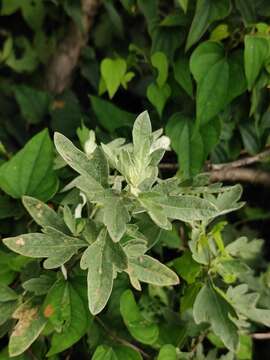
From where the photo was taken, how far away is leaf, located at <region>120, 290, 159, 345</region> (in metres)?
1.04

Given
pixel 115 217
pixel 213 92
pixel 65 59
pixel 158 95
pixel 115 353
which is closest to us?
pixel 115 217

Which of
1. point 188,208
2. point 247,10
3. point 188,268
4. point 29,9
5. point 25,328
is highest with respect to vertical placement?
point 29,9

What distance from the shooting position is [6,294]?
1009mm

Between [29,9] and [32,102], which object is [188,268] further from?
[29,9]

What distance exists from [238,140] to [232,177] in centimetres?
9

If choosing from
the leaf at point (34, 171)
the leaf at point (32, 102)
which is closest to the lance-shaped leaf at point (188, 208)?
the leaf at point (34, 171)

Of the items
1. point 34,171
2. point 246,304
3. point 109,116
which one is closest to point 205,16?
point 109,116

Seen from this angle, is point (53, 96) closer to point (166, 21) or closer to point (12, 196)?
point (166, 21)

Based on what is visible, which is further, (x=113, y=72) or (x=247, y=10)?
(x=113, y=72)

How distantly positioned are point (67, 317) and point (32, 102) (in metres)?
0.77

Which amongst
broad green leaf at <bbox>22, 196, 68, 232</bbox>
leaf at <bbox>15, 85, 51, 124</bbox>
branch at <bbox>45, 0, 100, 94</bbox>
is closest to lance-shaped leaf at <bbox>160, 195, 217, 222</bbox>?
broad green leaf at <bbox>22, 196, 68, 232</bbox>

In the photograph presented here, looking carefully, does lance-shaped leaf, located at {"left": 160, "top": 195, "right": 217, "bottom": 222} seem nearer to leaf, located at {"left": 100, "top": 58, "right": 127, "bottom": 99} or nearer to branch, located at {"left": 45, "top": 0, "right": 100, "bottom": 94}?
leaf, located at {"left": 100, "top": 58, "right": 127, "bottom": 99}

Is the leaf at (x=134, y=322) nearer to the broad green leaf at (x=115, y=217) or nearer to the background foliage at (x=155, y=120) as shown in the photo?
the background foliage at (x=155, y=120)

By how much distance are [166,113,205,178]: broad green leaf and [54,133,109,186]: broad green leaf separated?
364 mm
